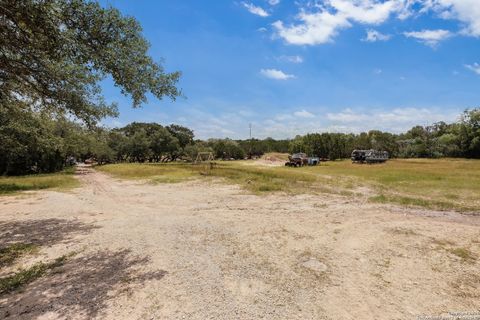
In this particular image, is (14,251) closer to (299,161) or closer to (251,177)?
(251,177)

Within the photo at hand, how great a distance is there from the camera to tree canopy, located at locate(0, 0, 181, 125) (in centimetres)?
615

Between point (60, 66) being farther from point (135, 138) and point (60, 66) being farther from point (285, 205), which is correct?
point (135, 138)

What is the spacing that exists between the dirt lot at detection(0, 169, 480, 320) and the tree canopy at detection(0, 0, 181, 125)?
4.52 metres

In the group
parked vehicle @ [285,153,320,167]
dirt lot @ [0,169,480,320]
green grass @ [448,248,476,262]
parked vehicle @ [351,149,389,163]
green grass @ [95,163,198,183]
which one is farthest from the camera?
parked vehicle @ [351,149,389,163]

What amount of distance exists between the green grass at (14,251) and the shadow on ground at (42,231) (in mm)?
330

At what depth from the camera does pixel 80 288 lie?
6.09m

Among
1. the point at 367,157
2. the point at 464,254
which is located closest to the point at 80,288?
the point at 464,254

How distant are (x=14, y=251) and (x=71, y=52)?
19.3 ft

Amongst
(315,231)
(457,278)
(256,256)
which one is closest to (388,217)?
(315,231)

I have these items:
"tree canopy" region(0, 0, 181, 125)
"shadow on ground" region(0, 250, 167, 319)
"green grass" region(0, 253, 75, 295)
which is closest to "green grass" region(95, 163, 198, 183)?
"tree canopy" region(0, 0, 181, 125)

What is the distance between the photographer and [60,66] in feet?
30.1

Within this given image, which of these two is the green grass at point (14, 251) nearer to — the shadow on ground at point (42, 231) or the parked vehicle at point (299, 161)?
the shadow on ground at point (42, 231)

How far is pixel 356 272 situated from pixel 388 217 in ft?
22.6

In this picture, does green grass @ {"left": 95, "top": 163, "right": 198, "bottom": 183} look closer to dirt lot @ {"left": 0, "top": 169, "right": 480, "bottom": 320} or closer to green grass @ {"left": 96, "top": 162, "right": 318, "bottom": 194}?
green grass @ {"left": 96, "top": 162, "right": 318, "bottom": 194}
